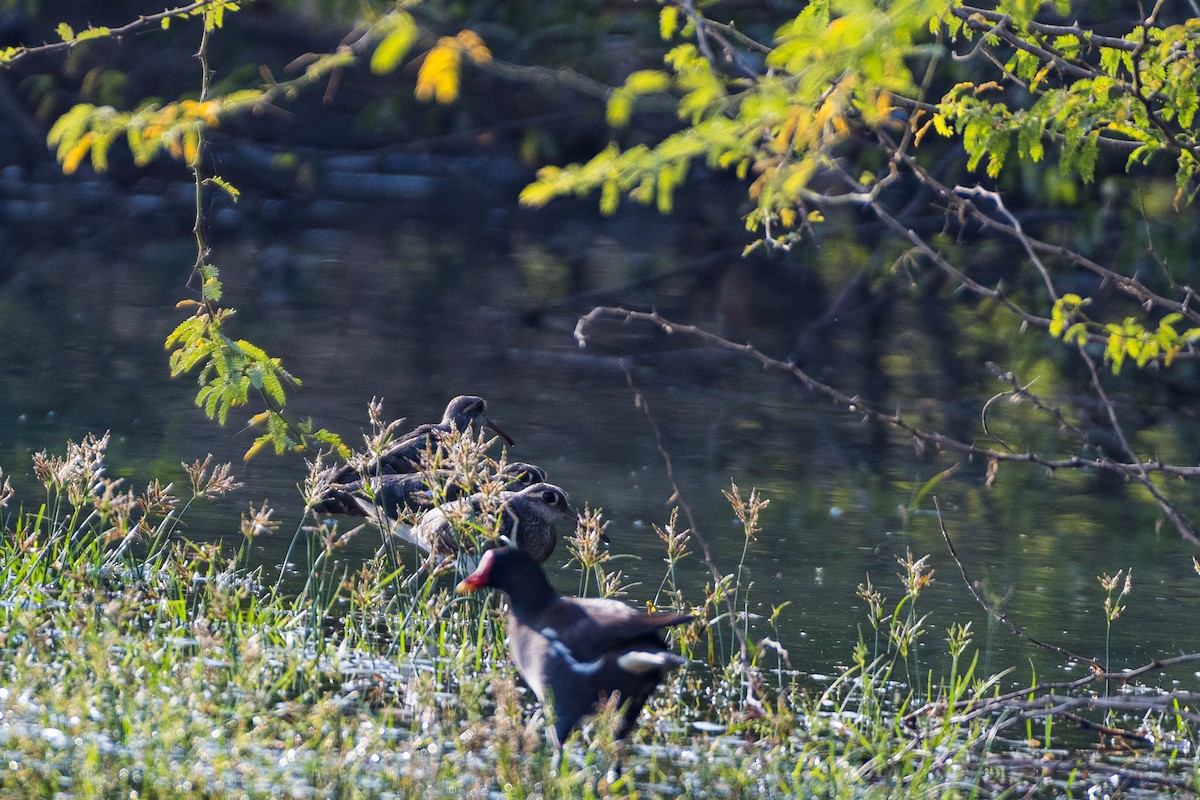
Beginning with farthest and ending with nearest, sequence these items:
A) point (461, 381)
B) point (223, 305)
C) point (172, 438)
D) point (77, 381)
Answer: point (223, 305) < point (461, 381) < point (77, 381) < point (172, 438)

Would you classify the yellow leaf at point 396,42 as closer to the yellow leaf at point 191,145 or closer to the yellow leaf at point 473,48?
the yellow leaf at point 473,48

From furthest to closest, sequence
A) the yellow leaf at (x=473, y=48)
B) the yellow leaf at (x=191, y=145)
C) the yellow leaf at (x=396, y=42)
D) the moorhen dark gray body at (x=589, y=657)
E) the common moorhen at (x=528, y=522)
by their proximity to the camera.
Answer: the common moorhen at (x=528, y=522), the moorhen dark gray body at (x=589, y=657), the yellow leaf at (x=191, y=145), the yellow leaf at (x=473, y=48), the yellow leaf at (x=396, y=42)

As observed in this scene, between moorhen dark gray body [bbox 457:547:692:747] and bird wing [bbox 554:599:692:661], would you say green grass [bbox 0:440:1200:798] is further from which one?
bird wing [bbox 554:599:692:661]

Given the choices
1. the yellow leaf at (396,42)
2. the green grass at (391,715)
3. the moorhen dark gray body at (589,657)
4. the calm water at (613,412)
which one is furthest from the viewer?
the calm water at (613,412)

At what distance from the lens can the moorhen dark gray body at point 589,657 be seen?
5434 mm

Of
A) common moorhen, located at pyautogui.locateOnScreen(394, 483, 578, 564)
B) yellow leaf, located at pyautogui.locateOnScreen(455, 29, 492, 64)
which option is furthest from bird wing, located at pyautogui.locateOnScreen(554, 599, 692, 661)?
yellow leaf, located at pyautogui.locateOnScreen(455, 29, 492, 64)

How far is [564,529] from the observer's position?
30.3 feet

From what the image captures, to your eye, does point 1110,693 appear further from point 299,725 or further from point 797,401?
point 797,401

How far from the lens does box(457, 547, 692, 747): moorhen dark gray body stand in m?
5.43

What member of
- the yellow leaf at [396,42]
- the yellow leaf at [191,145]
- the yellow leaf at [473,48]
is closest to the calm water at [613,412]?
the yellow leaf at [191,145]

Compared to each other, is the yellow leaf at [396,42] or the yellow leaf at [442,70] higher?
the yellow leaf at [396,42]

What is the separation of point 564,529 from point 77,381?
199 inches

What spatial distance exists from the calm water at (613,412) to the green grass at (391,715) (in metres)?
0.94

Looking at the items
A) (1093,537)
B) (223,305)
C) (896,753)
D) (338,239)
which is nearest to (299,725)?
(896,753)
